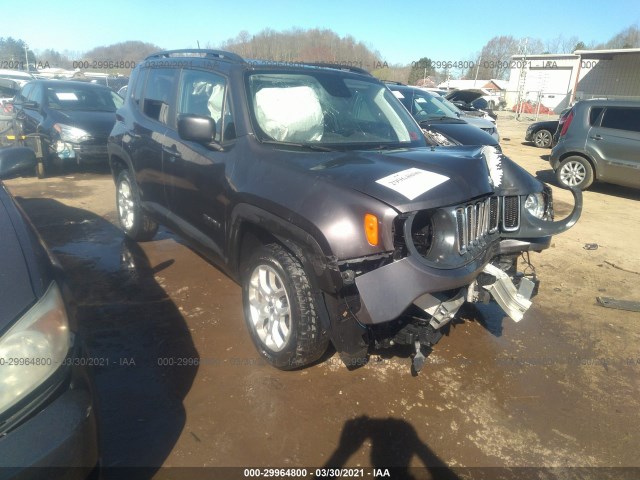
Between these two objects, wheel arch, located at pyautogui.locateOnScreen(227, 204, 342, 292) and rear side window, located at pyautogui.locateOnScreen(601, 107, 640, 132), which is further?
rear side window, located at pyautogui.locateOnScreen(601, 107, 640, 132)

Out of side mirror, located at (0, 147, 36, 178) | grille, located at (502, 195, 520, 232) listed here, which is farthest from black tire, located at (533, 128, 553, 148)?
side mirror, located at (0, 147, 36, 178)

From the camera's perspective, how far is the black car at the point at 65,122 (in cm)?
878

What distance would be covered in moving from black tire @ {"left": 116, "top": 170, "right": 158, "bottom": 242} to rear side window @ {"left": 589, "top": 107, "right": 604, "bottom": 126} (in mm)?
8676

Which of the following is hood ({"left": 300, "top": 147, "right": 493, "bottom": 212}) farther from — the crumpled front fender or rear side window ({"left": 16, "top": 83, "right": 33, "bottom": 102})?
rear side window ({"left": 16, "top": 83, "right": 33, "bottom": 102})

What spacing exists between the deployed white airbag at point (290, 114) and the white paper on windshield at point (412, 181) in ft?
3.42

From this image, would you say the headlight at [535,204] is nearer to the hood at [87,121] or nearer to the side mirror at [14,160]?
the side mirror at [14,160]

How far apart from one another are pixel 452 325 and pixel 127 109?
400cm

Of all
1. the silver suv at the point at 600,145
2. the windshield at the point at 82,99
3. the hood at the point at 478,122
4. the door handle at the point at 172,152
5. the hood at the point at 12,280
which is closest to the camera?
the hood at the point at 12,280

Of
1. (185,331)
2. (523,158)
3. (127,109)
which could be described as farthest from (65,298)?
(523,158)

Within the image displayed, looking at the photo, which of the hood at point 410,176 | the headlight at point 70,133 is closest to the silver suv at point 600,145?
the hood at point 410,176

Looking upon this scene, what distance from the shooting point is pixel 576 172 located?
951 centimetres

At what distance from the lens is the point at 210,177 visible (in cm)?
340

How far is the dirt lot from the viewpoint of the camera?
251 centimetres

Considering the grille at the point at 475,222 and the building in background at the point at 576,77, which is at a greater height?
the building in background at the point at 576,77
